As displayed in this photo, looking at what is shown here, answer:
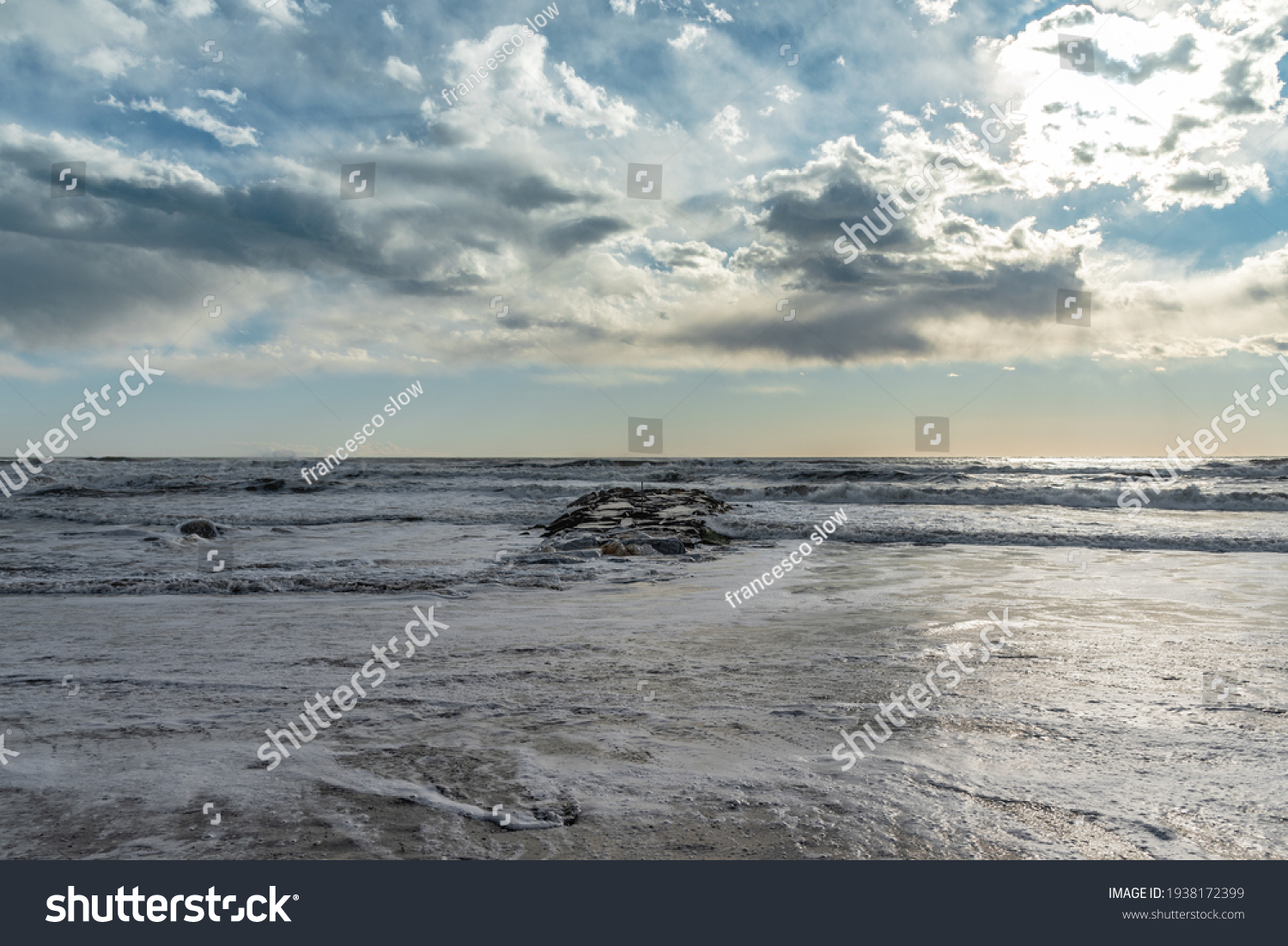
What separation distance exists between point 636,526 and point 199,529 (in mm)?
7972

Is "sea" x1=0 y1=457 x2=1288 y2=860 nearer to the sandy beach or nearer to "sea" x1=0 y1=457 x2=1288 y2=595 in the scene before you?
the sandy beach

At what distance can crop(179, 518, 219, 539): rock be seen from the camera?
41.6 feet

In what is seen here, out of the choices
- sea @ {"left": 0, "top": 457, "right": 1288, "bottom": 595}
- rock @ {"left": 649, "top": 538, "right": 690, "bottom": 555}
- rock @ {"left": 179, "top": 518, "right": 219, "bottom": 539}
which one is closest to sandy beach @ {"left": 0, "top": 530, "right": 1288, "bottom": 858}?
sea @ {"left": 0, "top": 457, "right": 1288, "bottom": 595}

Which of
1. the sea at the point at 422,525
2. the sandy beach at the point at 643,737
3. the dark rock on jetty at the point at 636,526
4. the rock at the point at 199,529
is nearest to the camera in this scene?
the sandy beach at the point at 643,737

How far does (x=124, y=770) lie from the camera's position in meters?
2.85

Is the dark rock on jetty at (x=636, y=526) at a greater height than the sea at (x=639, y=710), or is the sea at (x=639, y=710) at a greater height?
the dark rock on jetty at (x=636, y=526)

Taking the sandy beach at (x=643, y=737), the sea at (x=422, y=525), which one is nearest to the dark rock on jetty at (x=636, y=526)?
the sea at (x=422, y=525)

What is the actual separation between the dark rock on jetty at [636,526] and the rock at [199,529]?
5.98 m

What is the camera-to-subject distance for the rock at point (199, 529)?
12680 millimetres

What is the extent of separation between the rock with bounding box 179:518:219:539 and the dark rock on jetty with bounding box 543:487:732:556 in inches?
235

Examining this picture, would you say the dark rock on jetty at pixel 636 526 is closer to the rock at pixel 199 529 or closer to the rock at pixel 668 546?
the rock at pixel 668 546
